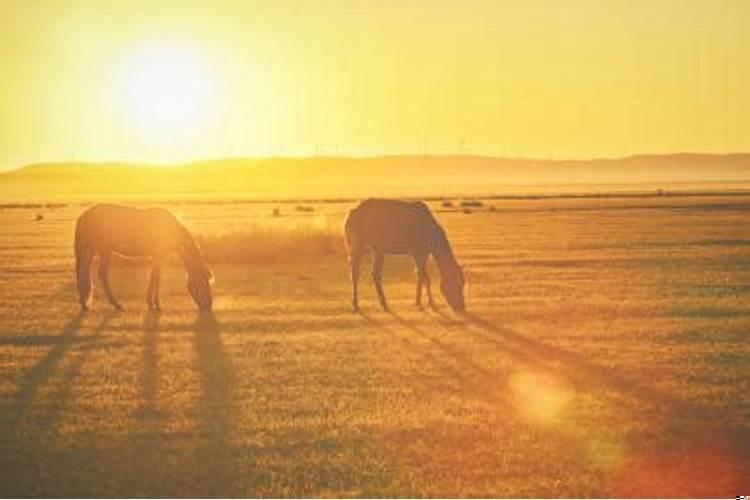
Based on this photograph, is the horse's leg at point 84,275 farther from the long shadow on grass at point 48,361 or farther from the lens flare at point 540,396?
the lens flare at point 540,396

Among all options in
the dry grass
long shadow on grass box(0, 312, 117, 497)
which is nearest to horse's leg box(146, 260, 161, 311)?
long shadow on grass box(0, 312, 117, 497)

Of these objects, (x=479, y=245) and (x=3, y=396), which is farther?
(x=479, y=245)

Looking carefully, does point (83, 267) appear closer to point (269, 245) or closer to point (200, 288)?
point (200, 288)

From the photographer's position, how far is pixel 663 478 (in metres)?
9.66

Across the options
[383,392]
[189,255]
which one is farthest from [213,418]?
[189,255]

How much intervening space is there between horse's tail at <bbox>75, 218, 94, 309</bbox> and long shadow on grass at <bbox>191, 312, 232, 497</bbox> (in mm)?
4334

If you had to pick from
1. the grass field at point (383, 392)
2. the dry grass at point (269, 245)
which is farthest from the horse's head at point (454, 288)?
the dry grass at point (269, 245)

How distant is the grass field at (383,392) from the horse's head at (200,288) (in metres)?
0.55

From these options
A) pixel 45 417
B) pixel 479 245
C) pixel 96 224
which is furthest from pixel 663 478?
pixel 479 245

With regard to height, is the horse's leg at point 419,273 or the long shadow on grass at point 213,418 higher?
the horse's leg at point 419,273

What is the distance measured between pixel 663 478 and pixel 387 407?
3.86 metres

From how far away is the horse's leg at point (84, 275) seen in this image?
22.0 metres

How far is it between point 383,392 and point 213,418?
2.36 metres

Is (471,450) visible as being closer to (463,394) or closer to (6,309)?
(463,394)
